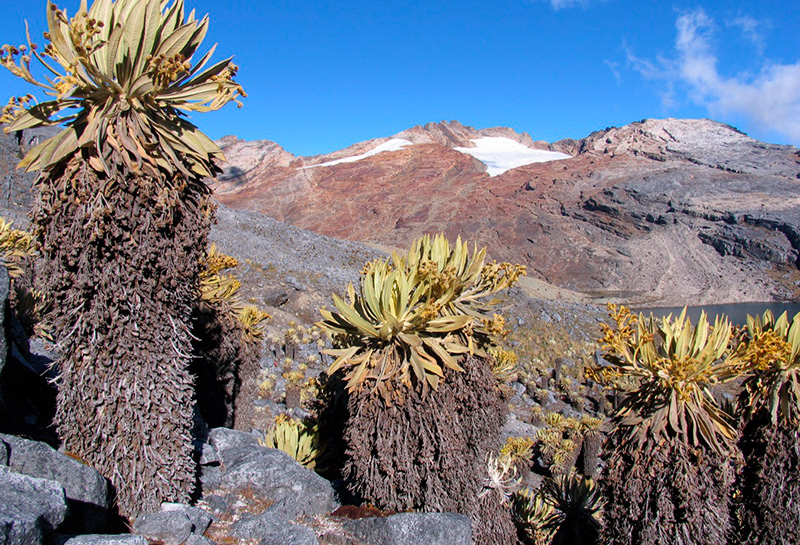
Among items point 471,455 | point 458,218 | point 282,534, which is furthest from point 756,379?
point 458,218

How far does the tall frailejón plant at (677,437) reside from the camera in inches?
171

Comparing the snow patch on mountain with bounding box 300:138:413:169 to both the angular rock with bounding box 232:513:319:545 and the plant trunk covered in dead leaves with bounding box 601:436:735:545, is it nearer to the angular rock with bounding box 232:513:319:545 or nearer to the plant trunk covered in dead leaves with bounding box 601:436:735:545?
the plant trunk covered in dead leaves with bounding box 601:436:735:545

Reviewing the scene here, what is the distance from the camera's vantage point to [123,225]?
10.3 feet

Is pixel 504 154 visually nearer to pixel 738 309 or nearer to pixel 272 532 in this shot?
pixel 738 309

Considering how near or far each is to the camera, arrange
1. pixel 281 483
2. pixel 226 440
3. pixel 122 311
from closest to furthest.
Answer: pixel 122 311 < pixel 281 483 < pixel 226 440

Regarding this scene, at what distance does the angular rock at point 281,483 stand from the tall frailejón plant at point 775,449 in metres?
3.64

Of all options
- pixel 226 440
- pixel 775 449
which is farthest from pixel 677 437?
pixel 226 440

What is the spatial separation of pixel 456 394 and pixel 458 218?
63746 mm

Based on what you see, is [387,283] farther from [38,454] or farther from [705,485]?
[705,485]

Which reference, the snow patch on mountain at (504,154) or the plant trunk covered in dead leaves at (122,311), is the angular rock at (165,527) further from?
the snow patch on mountain at (504,154)

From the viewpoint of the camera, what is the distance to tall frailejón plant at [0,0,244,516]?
307 centimetres

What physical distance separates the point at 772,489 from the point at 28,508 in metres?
5.32

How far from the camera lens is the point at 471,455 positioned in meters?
4.66

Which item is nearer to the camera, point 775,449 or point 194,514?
point 194,514
